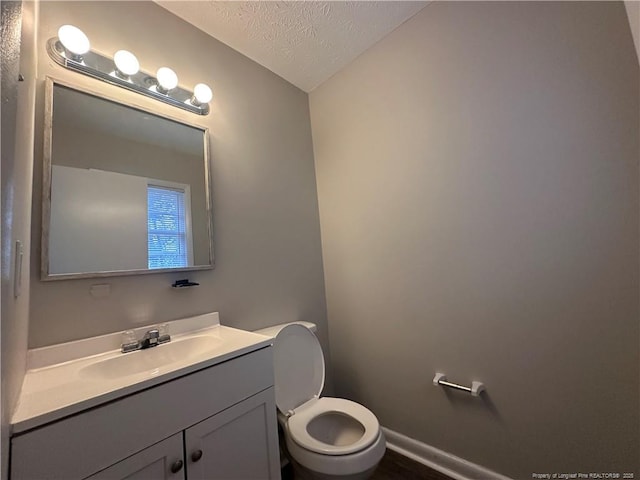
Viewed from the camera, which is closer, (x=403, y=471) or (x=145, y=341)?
(x=145, y=341)

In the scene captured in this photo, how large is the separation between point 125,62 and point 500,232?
5.89 feet

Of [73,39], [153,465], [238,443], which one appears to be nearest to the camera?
[153,465]

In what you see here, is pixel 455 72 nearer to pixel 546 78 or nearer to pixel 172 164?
pixel 546 78

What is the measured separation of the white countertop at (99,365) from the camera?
0.60 m

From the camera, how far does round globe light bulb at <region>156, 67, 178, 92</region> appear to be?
122cm

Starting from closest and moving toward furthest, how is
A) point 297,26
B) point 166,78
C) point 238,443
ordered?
point 238,443
point 166,78
point 297,26

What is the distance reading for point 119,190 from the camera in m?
1.12

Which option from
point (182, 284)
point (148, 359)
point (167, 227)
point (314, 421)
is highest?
point (167, 227)

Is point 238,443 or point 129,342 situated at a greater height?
point 129,342

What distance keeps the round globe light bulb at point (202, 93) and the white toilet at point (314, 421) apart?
1255 mm

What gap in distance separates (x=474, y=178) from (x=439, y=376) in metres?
1.00

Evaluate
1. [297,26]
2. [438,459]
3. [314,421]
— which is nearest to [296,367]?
[314,421]

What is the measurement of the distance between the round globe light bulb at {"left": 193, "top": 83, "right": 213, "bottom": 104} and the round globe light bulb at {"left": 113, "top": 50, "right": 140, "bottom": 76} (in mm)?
256

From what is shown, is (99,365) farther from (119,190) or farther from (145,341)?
(119,190)
